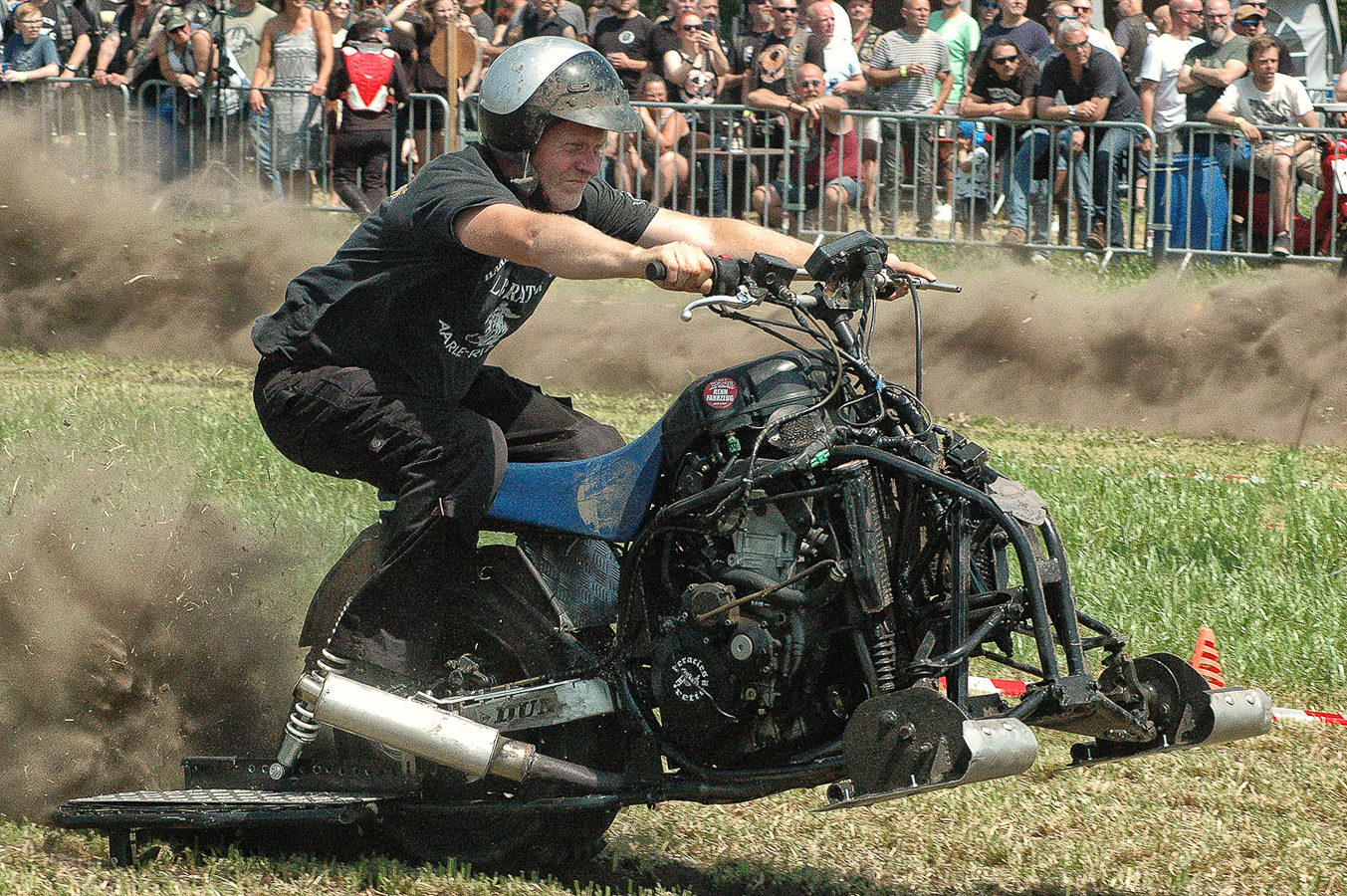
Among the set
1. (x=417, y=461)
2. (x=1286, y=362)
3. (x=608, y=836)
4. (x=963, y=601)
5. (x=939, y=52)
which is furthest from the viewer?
(x=939, y=52)

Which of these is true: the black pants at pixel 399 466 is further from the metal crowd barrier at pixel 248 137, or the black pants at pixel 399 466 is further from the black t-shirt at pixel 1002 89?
the metal crowd barrier at pixel 248 137

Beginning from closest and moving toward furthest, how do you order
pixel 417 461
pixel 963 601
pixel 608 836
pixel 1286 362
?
pixel 963 601 < pixel 417 461 < pixel 608 836 < pixel 1286 362

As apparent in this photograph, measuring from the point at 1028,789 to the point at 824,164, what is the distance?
8776mm

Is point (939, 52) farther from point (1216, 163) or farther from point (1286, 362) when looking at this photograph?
point (1286, 362)

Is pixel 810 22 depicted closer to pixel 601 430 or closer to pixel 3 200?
pixel 3 200

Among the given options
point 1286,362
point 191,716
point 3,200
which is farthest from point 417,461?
point 3,200

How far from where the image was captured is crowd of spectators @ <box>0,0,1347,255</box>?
12883mm

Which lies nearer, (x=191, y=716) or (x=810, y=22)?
(x=191, y=716)

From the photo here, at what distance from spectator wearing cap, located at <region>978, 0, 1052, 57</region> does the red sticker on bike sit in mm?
10171

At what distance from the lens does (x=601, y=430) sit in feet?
16.6

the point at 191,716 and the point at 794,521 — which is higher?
the point at 794,521

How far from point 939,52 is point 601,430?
9964mm

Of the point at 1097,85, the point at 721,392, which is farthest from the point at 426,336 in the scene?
the point at 1097,85

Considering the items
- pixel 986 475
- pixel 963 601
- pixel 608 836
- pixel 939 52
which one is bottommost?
pixel 608 836
